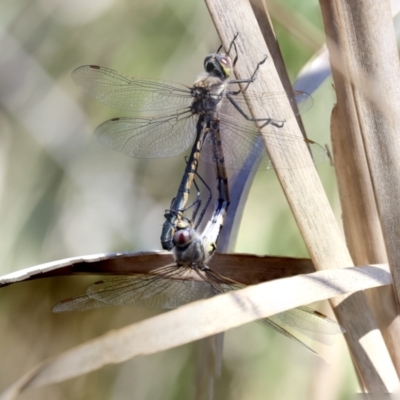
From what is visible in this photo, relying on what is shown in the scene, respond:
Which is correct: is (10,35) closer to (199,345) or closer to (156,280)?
(156,280)

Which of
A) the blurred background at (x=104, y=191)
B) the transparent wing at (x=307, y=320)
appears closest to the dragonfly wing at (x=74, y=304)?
the blurred background at (x=104, y=191)

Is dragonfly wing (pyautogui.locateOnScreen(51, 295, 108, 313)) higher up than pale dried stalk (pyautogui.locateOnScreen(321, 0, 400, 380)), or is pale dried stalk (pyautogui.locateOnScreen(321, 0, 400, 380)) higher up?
pale dried stalk (pyautogui.locateOnScreen(321, 0, 400, 380))

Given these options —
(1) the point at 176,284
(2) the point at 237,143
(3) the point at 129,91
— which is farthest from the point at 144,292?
(3) the point at 129,91

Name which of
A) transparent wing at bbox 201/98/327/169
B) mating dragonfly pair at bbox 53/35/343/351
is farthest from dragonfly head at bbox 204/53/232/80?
transparent wing at bbox 201/98/327/169

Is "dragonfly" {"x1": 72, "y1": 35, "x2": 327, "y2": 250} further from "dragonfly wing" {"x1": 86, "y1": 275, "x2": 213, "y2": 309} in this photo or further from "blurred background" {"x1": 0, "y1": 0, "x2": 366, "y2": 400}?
"blurred background" {"x1": 0, "y1": 0, "x2": 366, "y2": 400}

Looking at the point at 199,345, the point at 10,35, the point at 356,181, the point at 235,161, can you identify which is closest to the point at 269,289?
the point at 356,181
